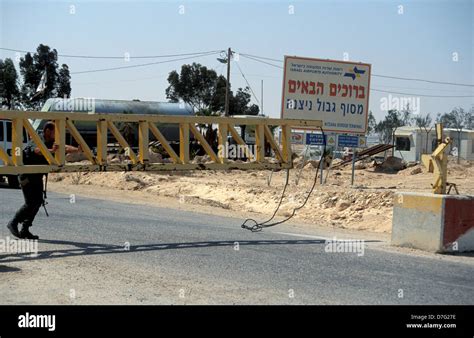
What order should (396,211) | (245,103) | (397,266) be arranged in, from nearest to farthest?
1. (397,266)
2. (396,211)
3. (245,103)

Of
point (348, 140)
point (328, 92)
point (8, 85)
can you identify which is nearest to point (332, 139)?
point (348, 140)

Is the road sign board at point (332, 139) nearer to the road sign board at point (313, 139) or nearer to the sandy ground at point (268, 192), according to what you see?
the road sign board at point (313, 139)

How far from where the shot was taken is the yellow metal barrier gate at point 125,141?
10062 mm

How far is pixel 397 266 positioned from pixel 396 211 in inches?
74.7

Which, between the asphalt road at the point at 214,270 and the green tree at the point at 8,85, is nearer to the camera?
the asphalt road at the point at 214,270

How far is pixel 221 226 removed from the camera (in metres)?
14.0

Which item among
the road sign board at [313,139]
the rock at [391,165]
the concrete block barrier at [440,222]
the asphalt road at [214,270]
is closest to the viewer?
the asphalt road at [214,270]

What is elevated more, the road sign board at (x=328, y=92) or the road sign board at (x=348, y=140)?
the road sign board at (x=328, y=92)

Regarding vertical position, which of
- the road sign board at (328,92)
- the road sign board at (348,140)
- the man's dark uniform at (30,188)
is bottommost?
the man's dark uniform at (30,188)

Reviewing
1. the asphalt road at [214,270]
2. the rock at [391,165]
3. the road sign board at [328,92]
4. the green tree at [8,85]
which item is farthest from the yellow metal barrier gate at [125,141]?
the green tree at [8,85]

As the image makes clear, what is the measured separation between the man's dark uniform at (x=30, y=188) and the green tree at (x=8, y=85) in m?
43.0
